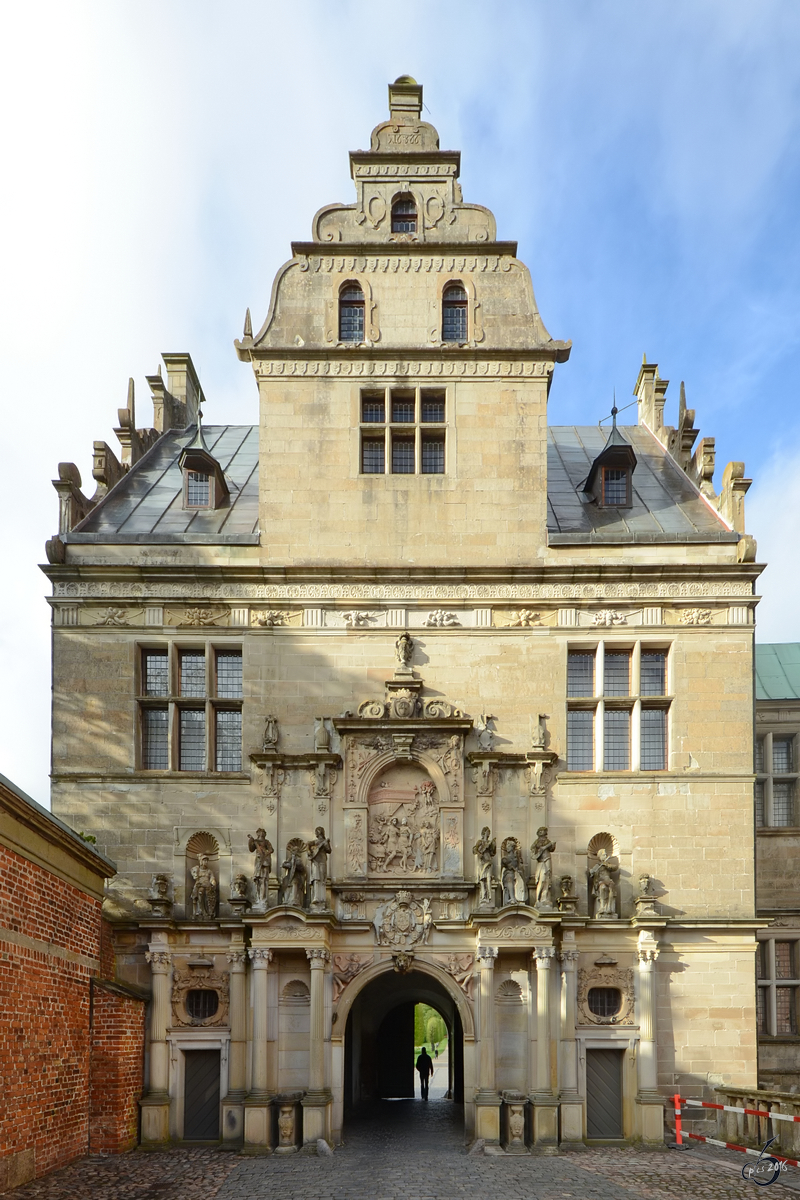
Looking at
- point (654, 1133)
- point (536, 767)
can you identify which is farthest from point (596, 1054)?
point (536, 767)

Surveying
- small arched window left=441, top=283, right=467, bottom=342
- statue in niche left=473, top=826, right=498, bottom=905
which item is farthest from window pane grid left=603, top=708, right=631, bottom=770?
small arched window left=441, top=283, right=467, bottom=342

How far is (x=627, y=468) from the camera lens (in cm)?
2450

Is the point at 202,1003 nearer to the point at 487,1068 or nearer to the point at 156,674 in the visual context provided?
the point at 487,1068

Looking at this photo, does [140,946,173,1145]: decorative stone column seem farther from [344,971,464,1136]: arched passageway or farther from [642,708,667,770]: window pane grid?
[642,708,667,770]: window pane grid

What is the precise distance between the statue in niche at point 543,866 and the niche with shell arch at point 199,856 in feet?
18.6

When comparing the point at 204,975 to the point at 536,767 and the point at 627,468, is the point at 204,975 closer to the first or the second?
the point at 536,767

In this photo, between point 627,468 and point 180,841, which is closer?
point 180,841

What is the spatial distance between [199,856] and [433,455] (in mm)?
8883

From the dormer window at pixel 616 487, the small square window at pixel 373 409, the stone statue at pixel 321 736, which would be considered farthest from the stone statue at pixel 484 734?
the small square window at pixel 373 409

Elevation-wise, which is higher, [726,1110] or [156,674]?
[156,674]

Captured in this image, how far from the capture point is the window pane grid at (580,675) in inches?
888

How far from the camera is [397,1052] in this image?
3503 centimetres

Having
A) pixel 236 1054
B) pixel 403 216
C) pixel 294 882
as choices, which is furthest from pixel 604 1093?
pixel 403 216

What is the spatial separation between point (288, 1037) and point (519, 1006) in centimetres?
403
